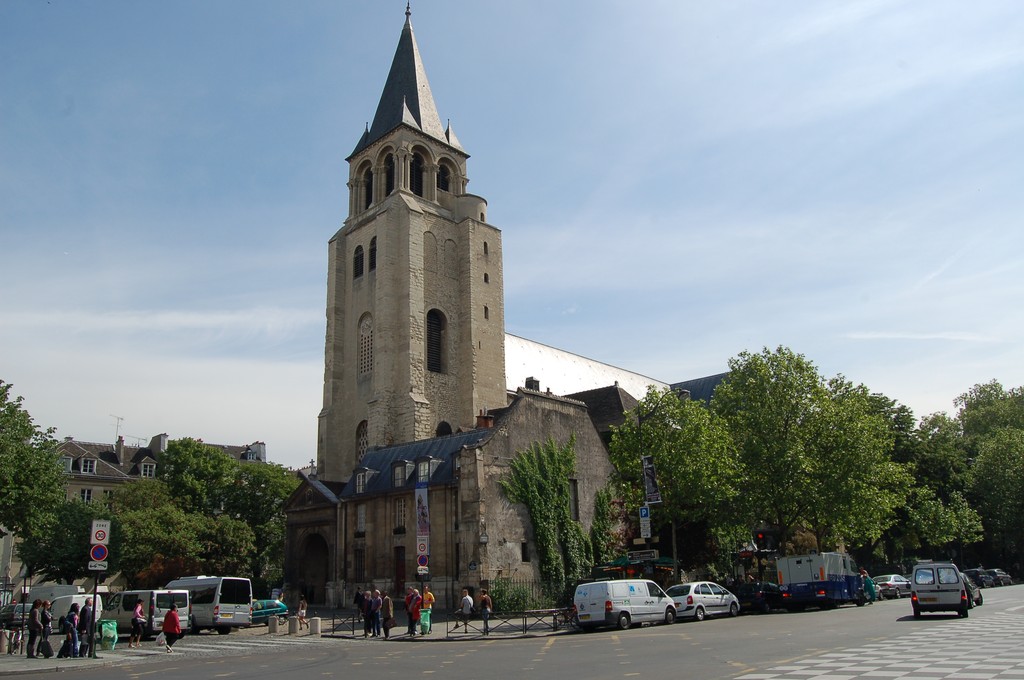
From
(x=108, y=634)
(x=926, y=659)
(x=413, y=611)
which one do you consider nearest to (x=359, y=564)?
(x=413, y=611)

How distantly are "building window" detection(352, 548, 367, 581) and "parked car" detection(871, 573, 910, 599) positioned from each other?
22.9 meters

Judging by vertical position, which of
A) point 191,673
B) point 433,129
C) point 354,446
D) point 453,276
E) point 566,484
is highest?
point 433,129

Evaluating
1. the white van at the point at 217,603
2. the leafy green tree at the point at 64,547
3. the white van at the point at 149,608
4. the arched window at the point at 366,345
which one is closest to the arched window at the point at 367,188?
the arched window at the point at 366,345

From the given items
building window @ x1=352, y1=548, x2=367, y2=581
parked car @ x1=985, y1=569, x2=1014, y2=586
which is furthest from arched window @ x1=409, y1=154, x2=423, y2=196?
parked car @ x1=985, y1=569, x2=1014, y2=586

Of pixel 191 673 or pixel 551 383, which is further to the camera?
pixel 551 383

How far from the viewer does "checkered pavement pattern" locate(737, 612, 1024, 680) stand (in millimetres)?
11227

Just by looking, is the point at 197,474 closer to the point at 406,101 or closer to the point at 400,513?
the point at 400,513

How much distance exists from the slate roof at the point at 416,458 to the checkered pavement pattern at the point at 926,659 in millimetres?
18886

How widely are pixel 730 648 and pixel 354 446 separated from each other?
4077 centimetres

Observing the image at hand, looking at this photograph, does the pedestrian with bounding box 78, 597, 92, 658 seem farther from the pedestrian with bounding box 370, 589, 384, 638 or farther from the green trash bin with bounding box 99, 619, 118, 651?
the pedestrian with bounding box 370, 589, 384, 638

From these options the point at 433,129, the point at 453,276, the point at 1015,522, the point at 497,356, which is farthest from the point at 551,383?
the point at 1015,522

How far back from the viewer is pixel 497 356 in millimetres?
56688

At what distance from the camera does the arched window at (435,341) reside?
5428 cm

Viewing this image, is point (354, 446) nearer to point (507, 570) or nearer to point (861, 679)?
point (507, 570)
